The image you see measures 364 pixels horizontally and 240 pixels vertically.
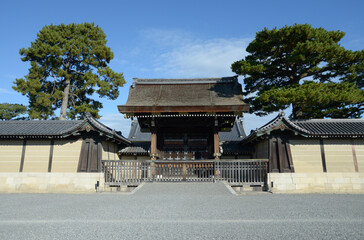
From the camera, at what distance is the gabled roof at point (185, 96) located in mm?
12820

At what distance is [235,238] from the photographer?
3.76 metres

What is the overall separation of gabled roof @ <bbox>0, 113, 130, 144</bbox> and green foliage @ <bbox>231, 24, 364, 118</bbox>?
9.56m

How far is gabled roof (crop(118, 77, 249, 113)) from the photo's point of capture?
12820 mm

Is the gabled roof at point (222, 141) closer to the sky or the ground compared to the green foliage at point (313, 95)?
closer to the ground

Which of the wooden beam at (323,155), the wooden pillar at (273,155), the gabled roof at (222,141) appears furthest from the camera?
the gabled roof at (222,141)

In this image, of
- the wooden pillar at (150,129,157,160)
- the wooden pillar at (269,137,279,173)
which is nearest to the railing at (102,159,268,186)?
the wooden pillar at (269,137,279,173)

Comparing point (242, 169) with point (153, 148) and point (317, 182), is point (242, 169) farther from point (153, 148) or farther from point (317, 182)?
point (153, 148)

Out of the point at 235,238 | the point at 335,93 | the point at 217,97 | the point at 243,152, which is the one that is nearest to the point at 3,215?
the point at 235,238

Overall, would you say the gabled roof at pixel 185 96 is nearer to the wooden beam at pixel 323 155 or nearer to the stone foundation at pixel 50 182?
the stone foundation at pixel 50 182

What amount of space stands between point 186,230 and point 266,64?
44.5 feet

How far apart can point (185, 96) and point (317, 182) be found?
364 inches

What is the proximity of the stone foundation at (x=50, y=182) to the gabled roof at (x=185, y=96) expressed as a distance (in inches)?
168

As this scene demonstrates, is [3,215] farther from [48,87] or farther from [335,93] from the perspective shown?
[48,87]

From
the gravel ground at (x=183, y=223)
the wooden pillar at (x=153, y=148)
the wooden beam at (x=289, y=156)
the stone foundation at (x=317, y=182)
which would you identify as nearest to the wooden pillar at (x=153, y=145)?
the wooden pillar at (x=153, y=148)
